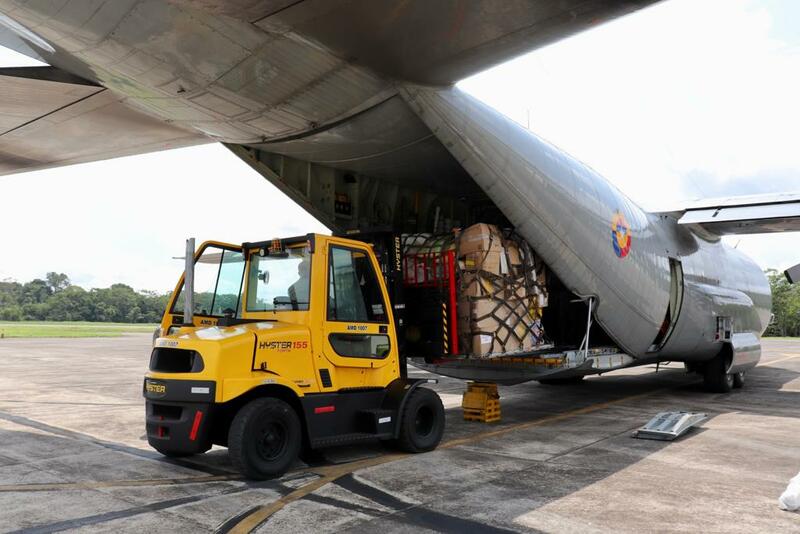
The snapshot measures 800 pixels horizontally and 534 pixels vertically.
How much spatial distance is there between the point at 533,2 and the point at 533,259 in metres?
5.02

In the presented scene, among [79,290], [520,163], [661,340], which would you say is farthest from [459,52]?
[79,290]

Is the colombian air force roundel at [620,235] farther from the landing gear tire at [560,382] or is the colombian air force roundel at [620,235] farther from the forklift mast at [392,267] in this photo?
the landing gear tire at [560,382]

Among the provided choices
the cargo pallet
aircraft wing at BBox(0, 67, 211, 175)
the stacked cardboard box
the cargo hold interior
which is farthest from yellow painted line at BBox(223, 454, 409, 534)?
aircraft wing at BBox(0, 67, 211, 175)

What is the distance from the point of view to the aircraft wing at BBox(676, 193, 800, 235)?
11750 mm

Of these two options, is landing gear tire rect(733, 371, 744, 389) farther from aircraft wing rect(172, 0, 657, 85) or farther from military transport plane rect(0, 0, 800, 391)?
aircraft wing rect(172, 0, 657, 85)

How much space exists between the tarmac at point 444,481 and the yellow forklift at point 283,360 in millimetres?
438

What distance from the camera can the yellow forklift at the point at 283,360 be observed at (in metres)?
6.15

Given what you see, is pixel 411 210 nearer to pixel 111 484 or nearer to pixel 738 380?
pixel 111 484

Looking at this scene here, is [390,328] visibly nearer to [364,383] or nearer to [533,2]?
[364,383]

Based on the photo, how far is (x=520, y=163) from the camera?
29.1ft

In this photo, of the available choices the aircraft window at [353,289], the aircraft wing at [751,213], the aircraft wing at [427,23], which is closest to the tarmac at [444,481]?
the aircraft window at [353,289]

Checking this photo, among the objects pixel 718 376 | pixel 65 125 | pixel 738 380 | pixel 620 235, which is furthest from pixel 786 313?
pixel 65 125

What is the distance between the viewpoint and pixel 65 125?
774 cm

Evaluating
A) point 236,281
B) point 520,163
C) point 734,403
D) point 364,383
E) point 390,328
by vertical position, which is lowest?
point 734,403
